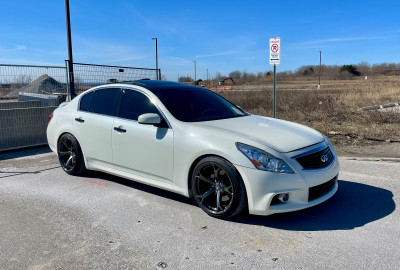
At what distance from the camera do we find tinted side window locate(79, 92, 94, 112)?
17.6 ft

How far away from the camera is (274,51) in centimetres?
786

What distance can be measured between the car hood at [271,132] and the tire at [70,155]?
2353 mm

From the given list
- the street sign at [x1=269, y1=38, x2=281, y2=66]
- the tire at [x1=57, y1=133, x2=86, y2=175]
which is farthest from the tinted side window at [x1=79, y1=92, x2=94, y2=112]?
the street sign at [x1=269, y1=38, x2=281, y2=66]

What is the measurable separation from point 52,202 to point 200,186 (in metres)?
2.11

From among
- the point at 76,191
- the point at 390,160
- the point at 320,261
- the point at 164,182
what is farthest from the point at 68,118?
the point at 390,160

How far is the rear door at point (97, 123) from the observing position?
4840 millimetres

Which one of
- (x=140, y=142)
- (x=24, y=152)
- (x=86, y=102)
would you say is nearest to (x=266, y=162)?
(x=140, y=142)

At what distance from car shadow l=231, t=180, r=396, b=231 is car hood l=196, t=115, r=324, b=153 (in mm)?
829

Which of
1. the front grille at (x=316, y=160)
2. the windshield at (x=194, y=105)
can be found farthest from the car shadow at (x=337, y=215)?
the windshield at (x=194, y=105)

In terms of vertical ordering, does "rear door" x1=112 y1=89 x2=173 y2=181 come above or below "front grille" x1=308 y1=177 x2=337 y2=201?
above

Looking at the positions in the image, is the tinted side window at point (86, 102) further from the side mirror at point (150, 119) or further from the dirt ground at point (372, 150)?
the dirt ground at point (372, 150)

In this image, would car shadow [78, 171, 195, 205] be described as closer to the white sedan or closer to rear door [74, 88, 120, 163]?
the white sedan

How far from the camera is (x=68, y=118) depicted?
5531mm

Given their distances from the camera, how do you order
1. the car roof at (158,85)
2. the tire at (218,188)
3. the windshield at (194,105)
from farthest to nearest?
the car roof at (158,85) → the windshield at (194,105) → the tire at (218,188)
